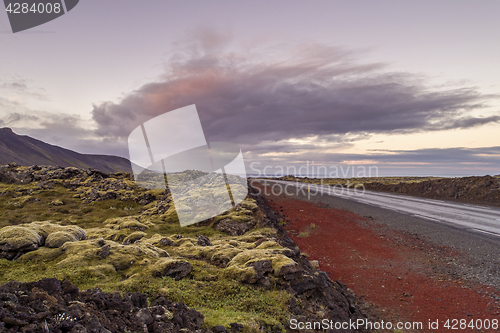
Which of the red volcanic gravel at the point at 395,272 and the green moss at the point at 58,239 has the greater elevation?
the green moss at the point at 58,239

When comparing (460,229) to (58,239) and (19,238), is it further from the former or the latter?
(19,238)

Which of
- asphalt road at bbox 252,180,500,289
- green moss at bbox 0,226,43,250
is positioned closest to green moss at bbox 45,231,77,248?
green moss at bbox 0,226,43,250

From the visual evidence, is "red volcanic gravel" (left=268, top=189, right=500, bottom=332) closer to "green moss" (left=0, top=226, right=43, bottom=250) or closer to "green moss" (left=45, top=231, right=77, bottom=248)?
"green moss" (left=45, top=231, right=77, bottom=248)

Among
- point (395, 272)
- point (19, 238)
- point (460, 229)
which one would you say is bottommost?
point (395, 272)

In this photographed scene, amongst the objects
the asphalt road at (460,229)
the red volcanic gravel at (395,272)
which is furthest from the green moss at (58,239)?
the asphalt road at (460,229)

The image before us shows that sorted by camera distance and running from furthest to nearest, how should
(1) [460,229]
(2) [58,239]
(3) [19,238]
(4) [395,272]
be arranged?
(1) [460,229]
(4) [395,272]
(2) [58,239]
(3) [19,238]

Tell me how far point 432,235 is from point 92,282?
2871 cm

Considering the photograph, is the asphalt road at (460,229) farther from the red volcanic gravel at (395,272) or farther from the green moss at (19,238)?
the green moss at (19,238)

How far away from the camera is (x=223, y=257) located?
529 inches

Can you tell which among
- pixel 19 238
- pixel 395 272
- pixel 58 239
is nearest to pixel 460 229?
pixel 395 272

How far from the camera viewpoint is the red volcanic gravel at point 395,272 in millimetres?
12773

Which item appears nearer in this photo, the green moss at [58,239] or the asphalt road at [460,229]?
the green moss at [58,239]

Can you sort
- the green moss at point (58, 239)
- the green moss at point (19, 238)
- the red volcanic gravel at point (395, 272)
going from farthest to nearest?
the green moss at point (58, 239)
the red volcanic gravel at point (395, 272)
the green moss at point (19, 238)

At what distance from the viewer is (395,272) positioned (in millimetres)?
17672
